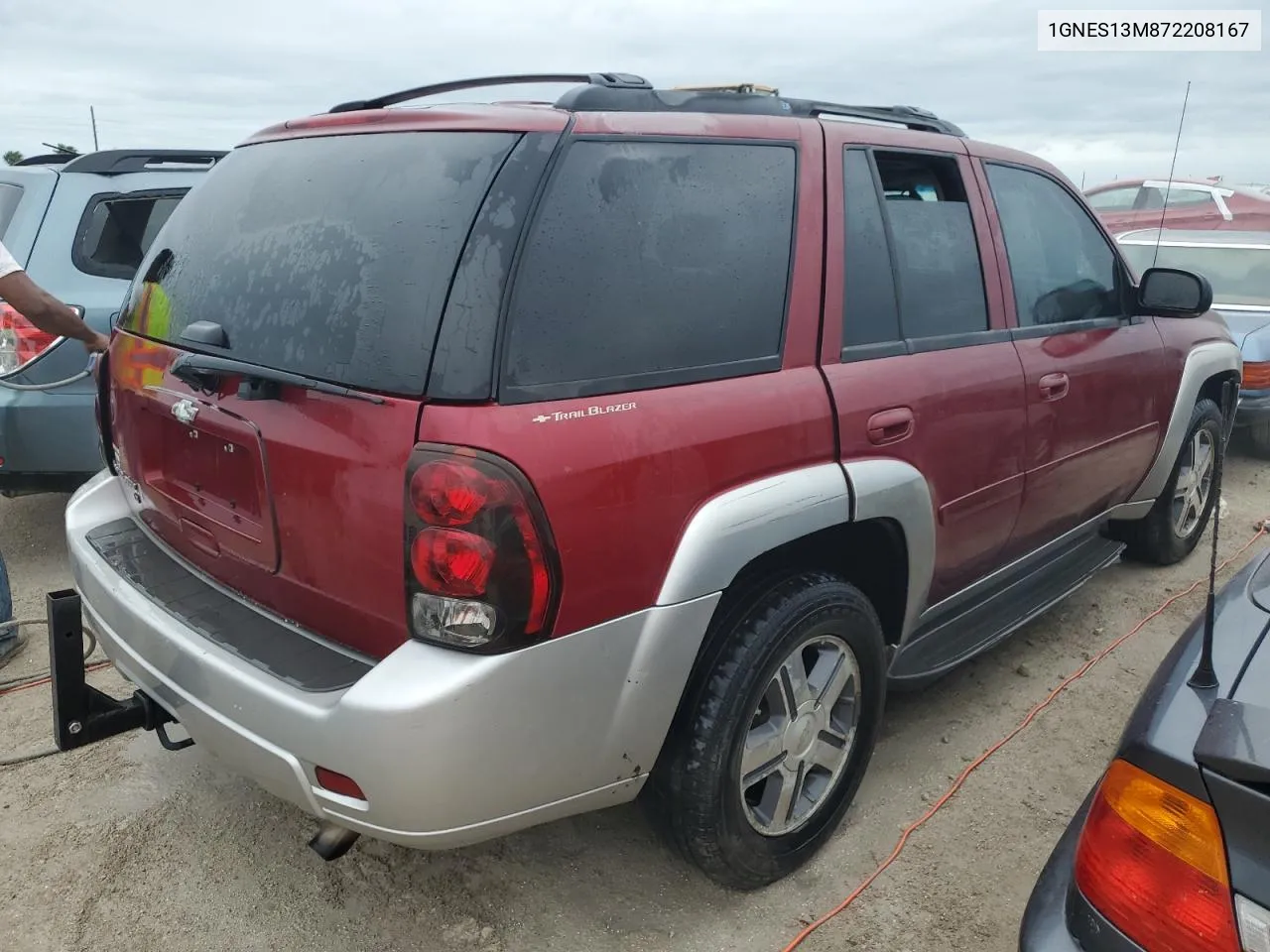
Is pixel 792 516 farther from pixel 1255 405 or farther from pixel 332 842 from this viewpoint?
pixel 1255 405

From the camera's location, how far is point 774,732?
2354 millimetres

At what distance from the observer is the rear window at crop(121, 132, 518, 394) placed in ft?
6.10

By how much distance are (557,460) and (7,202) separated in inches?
165

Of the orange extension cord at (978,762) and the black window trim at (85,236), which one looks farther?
the black window trim at (85,236)

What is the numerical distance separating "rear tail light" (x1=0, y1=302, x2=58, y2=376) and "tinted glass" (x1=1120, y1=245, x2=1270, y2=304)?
632 centimetres

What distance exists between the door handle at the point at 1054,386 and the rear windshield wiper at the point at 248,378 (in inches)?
84.4

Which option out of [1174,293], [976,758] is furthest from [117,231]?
[1174,293]

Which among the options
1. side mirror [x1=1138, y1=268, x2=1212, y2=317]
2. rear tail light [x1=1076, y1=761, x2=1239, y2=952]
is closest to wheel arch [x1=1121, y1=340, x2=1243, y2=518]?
side mirror [x1=1138, y1=268, x2=1212, y2=317]

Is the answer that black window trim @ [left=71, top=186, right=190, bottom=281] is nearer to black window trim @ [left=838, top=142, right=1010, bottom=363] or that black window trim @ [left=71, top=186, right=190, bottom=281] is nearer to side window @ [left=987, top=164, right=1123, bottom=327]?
black window trim @ [left=838, top=142, right=1010, bottom=363]

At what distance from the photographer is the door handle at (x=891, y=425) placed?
2412 mm

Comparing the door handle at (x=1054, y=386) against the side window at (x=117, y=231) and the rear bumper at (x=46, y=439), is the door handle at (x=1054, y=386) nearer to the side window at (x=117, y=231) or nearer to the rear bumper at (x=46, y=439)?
the rear bumper at (x=46, y=439)

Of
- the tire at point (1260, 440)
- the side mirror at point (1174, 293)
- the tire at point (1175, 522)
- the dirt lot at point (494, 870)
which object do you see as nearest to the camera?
the dirt lot at point (494, 870)

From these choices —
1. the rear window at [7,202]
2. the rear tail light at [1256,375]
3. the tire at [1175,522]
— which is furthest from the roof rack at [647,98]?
the rear tail light at [1256,375]

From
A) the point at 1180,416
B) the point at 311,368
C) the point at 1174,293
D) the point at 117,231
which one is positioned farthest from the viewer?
the point at 117,231
